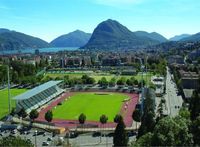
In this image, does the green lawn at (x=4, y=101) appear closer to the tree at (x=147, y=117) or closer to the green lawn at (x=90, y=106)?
the green lawn at (x=90, y=106)

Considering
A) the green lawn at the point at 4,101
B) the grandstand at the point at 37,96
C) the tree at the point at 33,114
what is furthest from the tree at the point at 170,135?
the green lawn at the point at 4,101

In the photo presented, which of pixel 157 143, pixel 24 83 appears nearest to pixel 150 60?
pixel 24 83

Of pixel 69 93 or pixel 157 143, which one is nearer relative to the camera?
pixel 157 143

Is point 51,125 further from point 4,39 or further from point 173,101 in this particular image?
point 4,39

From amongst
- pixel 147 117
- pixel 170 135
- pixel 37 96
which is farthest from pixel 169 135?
pixel 37 96

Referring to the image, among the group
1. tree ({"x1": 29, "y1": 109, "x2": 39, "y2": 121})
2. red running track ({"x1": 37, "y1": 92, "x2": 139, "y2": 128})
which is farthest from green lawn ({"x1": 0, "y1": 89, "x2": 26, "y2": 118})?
tree ({"x1": 29, "y1": 109, "x2": 39, "y2": 121})

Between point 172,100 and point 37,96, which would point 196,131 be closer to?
point 172,100

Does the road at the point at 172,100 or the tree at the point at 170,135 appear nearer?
the tree at the point at 170,135
